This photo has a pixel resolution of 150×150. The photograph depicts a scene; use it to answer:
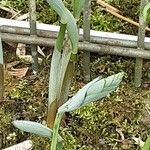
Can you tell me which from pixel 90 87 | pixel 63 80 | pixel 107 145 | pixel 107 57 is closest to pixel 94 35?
pixel 107 57

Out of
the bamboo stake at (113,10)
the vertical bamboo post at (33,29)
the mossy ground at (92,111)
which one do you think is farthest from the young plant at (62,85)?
the bamboo stake at (113,10)

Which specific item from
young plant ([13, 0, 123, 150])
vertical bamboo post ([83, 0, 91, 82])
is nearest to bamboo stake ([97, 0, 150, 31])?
vertical bamboo post ([83, 0, 91, 82])

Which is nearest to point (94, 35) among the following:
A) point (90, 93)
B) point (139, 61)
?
point (139, 61)

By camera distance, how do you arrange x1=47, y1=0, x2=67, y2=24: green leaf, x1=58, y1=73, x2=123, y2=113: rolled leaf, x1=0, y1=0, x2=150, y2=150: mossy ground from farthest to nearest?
x1=0, y1=0, x2=150, y2=150: mossy ground < x1=47, y1=0, x2=67, y2=24: green leaf < x1=58, y1=73, x2=123, y2=113: rolled leaf

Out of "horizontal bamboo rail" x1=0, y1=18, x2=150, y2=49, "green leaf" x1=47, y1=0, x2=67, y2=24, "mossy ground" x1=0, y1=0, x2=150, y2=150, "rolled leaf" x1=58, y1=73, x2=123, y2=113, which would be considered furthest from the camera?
"horizontal bamboo rail" x1=0, y1=18, x2=150, y2=49

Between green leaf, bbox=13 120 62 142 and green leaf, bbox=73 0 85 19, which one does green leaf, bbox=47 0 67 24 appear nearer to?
green leaf, bbox=73 0 85 19

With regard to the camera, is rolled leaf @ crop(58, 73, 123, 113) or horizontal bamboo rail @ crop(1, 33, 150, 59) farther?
horizontal bamboo rail @ crop(1, 33, 150, 59)

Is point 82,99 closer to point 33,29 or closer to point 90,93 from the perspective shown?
point 90,93
